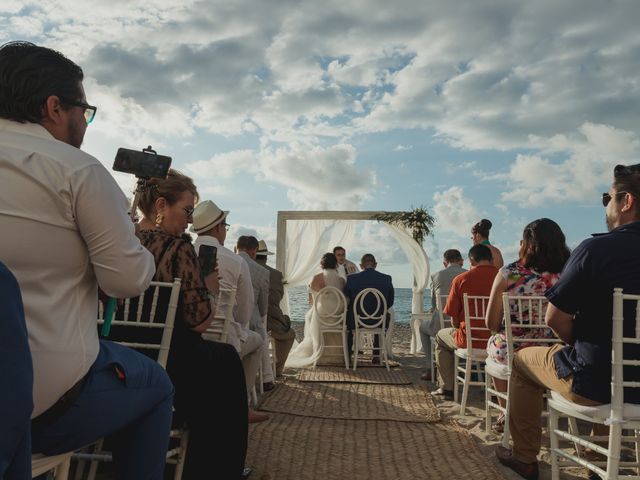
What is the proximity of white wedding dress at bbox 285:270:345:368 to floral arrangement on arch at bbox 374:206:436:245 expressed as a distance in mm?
3227

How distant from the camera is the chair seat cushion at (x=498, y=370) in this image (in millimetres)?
3102

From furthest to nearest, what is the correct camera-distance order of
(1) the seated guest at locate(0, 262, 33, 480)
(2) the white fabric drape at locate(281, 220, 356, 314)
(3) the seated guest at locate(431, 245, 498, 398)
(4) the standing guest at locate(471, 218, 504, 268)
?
(2) the white fabric drape at locate(281, 220, 356, 314) < (4) the standing guest at locate(471, 218, 504, 268) < (3) the seated guest at locate(431, 245, 498, 398) < (1) the seated guest at locate(0, 262, 33, 480)

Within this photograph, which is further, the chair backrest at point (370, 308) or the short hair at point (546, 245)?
the chair backrest at point (370, 308)

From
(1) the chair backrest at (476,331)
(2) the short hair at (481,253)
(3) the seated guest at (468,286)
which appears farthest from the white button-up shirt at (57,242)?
(2) the short hair at (481,253)

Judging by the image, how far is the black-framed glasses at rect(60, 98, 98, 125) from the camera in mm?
1327

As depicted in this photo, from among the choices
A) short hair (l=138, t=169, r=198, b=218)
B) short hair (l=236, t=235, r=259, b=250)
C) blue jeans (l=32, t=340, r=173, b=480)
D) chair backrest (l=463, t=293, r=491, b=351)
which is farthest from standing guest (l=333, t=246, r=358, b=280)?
blue jeans (l=32, t=340, r=173, b=480)

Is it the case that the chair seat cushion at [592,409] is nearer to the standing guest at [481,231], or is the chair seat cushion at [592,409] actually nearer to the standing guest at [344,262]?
the standing guest at [481,231]

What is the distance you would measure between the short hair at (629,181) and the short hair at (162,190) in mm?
1762

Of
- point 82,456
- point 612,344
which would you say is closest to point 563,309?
point 612,344

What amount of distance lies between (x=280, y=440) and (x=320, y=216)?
708 centimetres

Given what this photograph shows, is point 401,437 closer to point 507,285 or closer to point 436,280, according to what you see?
point 507,285

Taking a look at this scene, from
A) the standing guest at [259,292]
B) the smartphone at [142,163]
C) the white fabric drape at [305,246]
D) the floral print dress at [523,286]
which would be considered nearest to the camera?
the smartphone at [142,163]

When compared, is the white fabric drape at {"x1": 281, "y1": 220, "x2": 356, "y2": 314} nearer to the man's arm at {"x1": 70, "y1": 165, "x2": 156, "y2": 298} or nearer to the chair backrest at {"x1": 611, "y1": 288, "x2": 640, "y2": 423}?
the chair backrest at {"x1": 611, "y1": 288, "x2": 640, "y2": 423}

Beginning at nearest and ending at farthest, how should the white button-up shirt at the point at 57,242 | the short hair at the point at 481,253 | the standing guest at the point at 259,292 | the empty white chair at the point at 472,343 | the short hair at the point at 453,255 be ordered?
the white button-up shirt at the point at 57,242, the empty white chair at the point at 472,343, the short hair at the point at 481,253, the standing guest at the point at 259,292, the short hair at the point at 453,255
